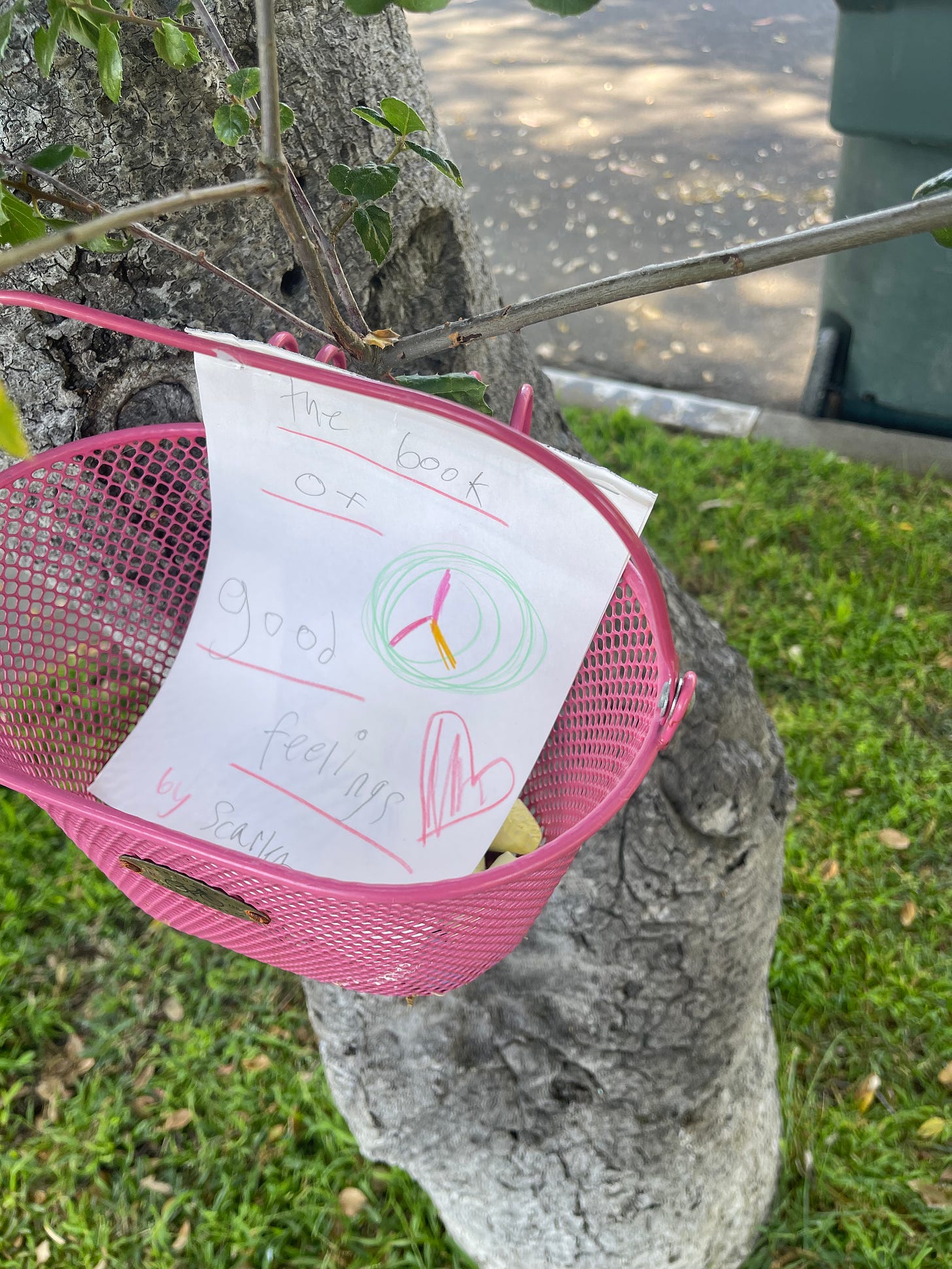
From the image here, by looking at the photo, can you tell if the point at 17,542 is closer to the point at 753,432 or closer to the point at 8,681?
the point at 8,681

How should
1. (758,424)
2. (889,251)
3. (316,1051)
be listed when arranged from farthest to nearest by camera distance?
1. (758,424)
2. (889,251)
3. (316,1051)

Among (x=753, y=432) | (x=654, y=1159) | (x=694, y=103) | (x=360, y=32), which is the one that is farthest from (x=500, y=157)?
(x=654, y=1159)

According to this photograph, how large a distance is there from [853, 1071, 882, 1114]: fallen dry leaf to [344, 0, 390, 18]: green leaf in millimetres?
1917

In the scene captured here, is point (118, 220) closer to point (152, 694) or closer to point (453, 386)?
point (453, 386)

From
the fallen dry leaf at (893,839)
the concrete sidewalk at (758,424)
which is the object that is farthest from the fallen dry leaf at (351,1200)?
the concrete sidewalk at (758,424)

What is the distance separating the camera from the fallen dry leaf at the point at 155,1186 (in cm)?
186

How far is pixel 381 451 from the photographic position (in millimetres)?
861

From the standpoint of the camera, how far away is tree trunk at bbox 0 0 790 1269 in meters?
1.02

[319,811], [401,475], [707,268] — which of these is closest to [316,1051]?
[319,811]

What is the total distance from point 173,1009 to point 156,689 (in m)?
1.23

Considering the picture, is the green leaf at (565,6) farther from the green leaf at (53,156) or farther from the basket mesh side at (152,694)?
the basket mesh side at (152,694)

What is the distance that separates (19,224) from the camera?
0.75 metres

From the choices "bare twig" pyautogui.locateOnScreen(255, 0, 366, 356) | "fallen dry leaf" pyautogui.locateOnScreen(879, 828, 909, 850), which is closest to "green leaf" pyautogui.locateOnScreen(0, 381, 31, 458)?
"bare twig" pyautogui.locateOnScreen(255, 0, 366, 356)

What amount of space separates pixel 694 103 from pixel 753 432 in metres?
3.98
